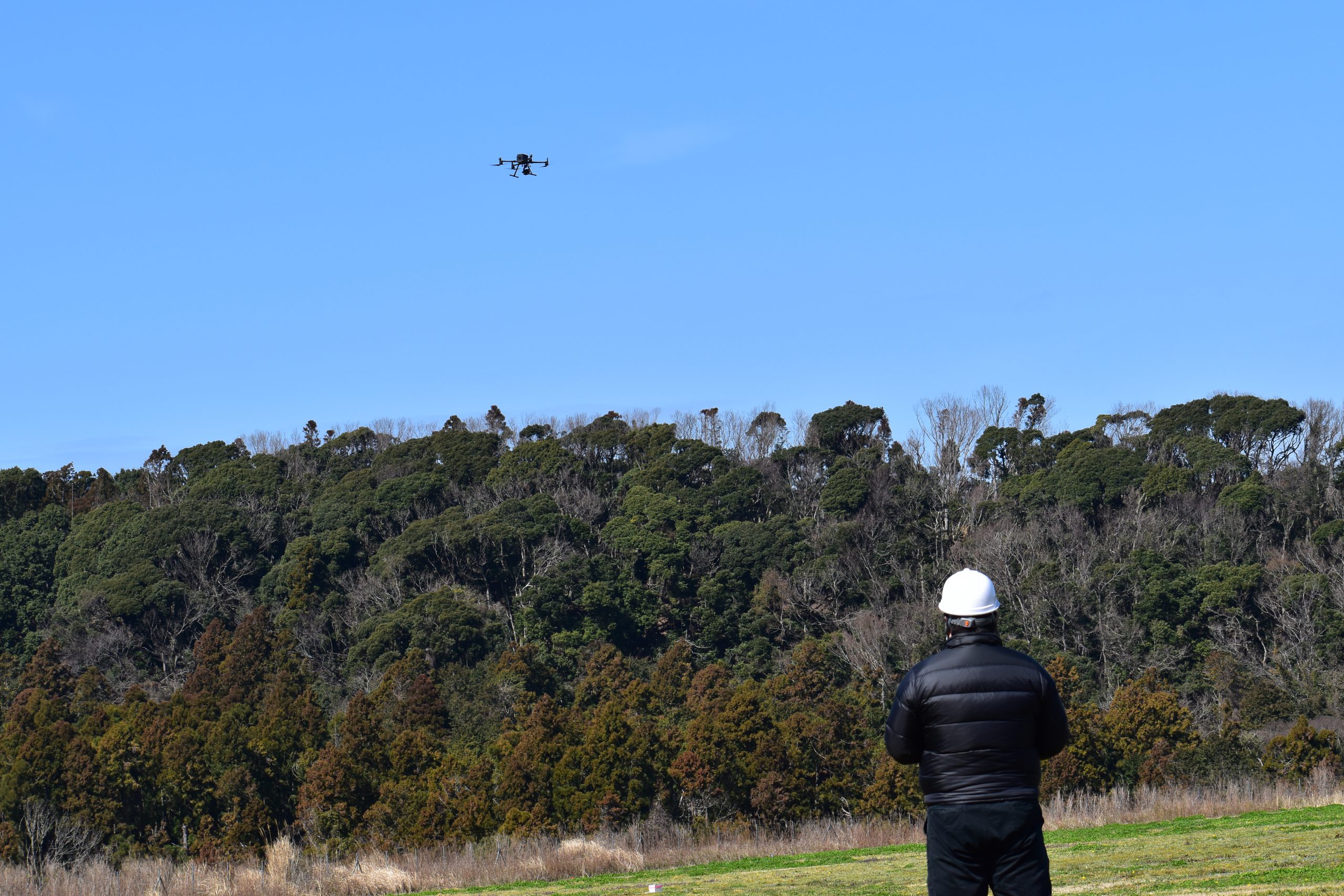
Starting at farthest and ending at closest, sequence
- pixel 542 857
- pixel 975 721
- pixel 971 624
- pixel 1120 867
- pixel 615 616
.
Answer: pixel 615 616 → pixel 542 857 → pixel 1120 867 → pixel 971 624 → pixel 975 721

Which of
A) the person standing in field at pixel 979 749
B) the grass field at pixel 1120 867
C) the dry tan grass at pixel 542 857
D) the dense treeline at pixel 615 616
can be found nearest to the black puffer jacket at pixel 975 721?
the person standing in field at pixel 979 749

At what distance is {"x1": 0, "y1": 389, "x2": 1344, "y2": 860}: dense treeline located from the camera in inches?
1464

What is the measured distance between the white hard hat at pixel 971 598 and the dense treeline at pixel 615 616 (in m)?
30.4

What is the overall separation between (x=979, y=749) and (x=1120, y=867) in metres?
10.7

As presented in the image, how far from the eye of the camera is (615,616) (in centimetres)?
6378

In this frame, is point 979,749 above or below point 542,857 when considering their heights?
above

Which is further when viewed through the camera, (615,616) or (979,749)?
(615,616)

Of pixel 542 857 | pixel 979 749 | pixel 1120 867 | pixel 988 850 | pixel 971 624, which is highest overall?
pixel 971 624

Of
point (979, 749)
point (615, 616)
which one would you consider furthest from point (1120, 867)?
point (615, 616)

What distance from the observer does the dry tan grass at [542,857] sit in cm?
2052

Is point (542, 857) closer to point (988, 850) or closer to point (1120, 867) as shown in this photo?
point (1120, 867)

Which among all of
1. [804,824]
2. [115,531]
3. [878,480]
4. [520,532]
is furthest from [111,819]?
[878,480]

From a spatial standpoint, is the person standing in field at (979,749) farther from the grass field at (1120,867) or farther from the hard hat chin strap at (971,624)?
the grass field at (1120,867)

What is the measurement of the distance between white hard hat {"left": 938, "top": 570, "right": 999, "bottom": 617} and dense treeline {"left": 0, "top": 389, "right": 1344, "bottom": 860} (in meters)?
30.4
